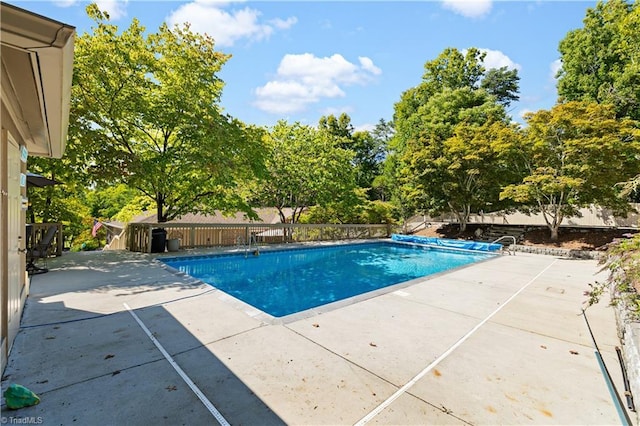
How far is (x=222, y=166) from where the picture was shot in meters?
10.1

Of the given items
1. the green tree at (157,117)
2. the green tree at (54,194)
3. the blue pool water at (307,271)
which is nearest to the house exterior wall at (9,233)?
the blue pool water at (307,271)

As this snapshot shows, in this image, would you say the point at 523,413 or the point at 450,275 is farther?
the point at 450,275

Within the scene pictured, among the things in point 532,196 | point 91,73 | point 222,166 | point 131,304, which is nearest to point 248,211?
point 222,166

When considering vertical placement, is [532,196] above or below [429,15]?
below

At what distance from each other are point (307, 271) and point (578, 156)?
13141 mm

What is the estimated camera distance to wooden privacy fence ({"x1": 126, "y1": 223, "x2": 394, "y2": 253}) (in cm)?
1033

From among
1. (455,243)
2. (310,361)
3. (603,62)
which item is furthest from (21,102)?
(603,62)

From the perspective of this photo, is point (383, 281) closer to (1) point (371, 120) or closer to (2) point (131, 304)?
(2) point (131, 304)

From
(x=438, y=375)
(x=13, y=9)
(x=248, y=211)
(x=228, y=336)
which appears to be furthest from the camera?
(x=248, y=211)

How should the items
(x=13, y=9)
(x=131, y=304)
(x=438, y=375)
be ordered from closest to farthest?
(x=13, y=9)
(x=438, y=375)
(x=131, y=304)

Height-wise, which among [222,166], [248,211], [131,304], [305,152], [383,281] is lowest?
[383,281]

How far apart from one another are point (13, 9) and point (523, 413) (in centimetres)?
402

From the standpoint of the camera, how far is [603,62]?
2048 cm

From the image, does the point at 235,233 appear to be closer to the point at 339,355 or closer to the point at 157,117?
the point at 157,117
